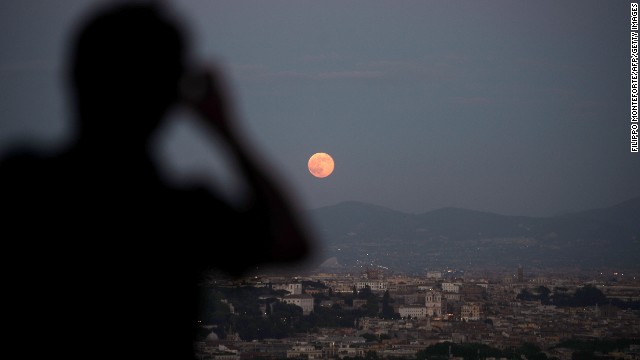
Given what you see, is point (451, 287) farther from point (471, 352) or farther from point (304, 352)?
point (304, 352)

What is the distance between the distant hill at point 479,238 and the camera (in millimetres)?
37188

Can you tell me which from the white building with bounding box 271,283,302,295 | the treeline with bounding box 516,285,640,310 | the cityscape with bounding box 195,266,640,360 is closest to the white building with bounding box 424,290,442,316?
the cityscape with bounding box 195,266,640,360

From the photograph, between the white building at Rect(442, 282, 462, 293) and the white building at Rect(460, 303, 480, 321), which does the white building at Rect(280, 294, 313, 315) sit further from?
the white building at Rect(442, 282, 462, 293)

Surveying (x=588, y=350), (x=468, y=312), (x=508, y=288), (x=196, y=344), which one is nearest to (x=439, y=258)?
(x=508, y=288)

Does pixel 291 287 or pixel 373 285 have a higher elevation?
pixel 373 285

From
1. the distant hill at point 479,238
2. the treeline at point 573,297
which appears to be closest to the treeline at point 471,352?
the treeline at point 573,297

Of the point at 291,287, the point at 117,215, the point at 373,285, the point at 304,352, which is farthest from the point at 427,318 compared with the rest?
the point at 117,215

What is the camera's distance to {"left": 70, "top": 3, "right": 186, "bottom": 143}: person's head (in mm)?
1433

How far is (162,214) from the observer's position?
146 cm

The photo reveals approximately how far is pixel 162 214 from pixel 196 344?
0.63 feet

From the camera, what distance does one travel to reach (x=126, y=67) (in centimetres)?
145

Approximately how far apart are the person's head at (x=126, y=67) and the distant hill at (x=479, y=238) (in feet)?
112

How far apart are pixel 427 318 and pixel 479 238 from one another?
1647 centimetres

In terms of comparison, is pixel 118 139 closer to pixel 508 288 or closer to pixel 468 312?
pixel 468 312
